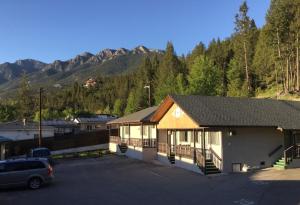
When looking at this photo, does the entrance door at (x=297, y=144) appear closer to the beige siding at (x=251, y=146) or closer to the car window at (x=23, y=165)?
the beige siding at (x=251, y=146)

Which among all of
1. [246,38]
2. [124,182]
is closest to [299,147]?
[124,182]

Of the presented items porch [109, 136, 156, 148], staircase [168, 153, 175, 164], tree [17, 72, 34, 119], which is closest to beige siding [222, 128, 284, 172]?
staircase [168, 153, 175, 164]

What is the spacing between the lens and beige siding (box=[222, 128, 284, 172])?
89.9ft

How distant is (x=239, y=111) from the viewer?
30.4 metres

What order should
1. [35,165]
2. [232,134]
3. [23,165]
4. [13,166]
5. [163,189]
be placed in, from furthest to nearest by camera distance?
[232,134] → [35,165] → [23,165] → [13,166] → [163,189]

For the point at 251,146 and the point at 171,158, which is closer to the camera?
the point at 251,146

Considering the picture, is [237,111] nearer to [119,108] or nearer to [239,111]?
[239,111]

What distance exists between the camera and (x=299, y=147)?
29.2 metres

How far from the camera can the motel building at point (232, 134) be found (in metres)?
27.4

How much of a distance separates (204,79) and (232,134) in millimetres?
39567

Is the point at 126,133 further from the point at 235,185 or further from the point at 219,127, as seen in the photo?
the point at 235,185

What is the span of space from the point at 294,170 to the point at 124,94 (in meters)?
112

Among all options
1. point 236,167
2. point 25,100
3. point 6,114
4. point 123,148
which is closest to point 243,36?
point 123,148

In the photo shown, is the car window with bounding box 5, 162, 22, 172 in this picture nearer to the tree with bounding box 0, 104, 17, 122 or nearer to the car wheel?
the car wheel
